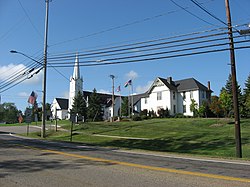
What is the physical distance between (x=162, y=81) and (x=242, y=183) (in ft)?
185

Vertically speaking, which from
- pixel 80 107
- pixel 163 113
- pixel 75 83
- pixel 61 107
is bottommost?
pixel 163 113

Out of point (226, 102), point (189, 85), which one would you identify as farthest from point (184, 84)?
point (226, 102)

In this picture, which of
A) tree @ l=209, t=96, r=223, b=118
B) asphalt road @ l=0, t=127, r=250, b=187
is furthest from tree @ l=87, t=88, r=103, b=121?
asphalt road @ l=0, t=127, r=250, b=187

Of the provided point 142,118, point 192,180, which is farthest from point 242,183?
point 142,118

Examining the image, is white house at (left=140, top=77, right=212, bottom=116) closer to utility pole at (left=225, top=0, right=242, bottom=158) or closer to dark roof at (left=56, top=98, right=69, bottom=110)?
utility pole at (left=225, top=0, right=242, bottom=158)

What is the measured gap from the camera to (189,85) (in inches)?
2461

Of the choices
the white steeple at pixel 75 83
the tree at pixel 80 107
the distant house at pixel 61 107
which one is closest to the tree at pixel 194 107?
the tree at pixel 80 107

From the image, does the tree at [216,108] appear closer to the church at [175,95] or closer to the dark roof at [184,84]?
the church at [175,95]

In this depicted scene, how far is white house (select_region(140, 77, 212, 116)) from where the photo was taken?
6127cm

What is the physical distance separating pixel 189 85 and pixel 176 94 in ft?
11.8

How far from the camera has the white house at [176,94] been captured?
201ft

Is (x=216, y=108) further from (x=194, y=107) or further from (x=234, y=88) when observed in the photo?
(x=234, y=88)

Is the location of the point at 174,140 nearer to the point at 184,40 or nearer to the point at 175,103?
the point at 184,40

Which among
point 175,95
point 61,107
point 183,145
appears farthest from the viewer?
point 61,107
